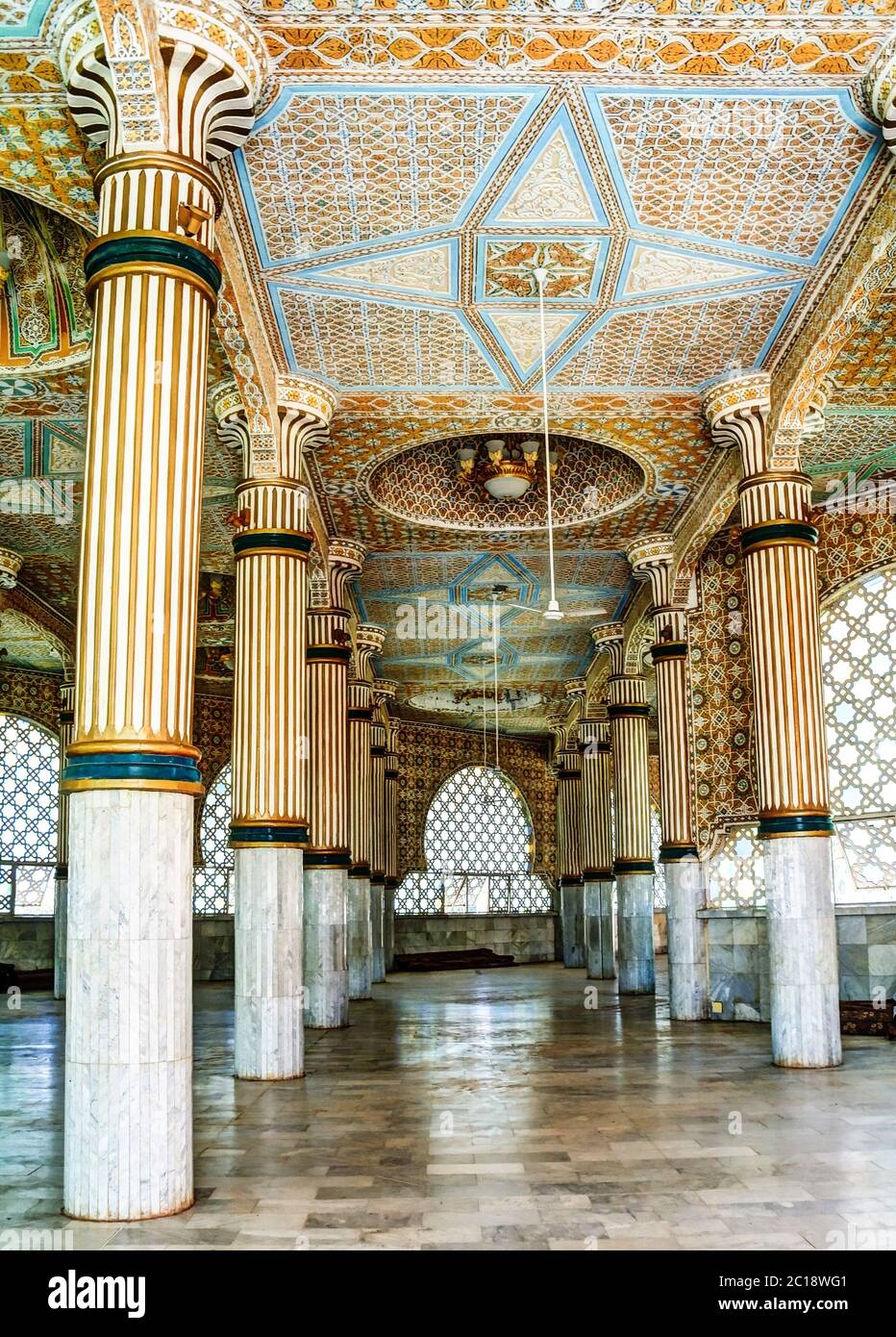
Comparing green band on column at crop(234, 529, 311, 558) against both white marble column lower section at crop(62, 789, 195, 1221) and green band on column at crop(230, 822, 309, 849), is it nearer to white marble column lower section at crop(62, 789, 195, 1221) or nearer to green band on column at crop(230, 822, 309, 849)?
green band on column at crop(230, 822, 309, 849)

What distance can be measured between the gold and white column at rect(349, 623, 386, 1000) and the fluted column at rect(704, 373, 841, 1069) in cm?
871

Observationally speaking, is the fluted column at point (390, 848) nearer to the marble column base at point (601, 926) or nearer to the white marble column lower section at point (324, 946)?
the marble column base at point (601, 926)

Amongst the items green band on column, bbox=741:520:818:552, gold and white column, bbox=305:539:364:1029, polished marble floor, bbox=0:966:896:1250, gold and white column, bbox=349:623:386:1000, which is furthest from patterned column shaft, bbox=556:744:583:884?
Result: green band on column, bbox=741:520:818:552

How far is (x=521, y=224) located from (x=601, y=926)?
55.4 feet

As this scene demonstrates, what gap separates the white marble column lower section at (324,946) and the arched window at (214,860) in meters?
12.1

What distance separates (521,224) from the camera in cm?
894

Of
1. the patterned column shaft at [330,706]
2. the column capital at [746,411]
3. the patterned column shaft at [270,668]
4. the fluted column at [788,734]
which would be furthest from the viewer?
the patterned column shaft at [330,706]

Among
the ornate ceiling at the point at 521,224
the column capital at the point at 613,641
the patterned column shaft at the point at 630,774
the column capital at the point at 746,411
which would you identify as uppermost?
the ornate ceiling at the point at 521,224

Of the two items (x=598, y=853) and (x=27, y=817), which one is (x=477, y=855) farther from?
(x=27, y=817)

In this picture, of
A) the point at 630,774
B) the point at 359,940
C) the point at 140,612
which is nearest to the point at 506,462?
the point at 630,774

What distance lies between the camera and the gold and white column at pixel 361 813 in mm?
18797

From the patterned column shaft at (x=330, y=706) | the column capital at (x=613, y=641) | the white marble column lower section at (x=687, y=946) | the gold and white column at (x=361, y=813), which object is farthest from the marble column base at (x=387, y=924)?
the white marble column lower section at (x=687, y=946)
